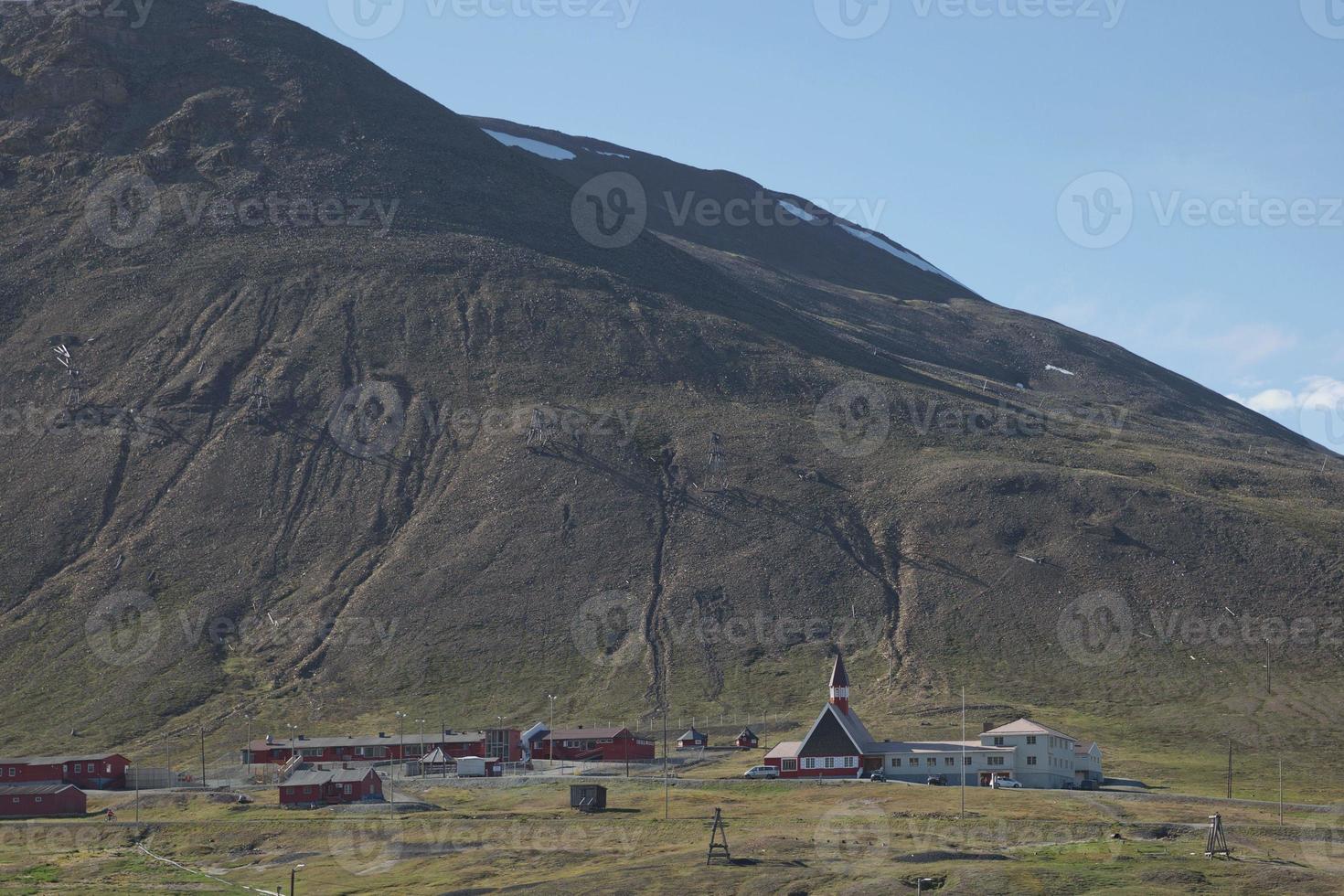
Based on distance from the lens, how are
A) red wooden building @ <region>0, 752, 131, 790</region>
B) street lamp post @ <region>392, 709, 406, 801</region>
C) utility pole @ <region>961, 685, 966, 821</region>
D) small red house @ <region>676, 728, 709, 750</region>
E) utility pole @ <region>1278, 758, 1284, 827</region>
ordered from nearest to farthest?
utility pole @ <region>1278, 758, 1284, 827</region>
utility pole @ <region>961, 685, 966, 821</region>
street lamp post @ <region>392, 709, 406, 801</region>
red wooden building @ <region>0, 752, 131, 790</region>
small red house @ <region>676, 728, 709, 750</region>

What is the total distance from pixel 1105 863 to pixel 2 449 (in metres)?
137

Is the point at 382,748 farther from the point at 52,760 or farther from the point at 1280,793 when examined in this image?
the point at 1280,793

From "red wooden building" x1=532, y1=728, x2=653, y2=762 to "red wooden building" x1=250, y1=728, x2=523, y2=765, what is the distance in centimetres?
213

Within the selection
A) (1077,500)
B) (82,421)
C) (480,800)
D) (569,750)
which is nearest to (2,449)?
(82,421)

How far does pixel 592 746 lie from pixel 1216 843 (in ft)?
179

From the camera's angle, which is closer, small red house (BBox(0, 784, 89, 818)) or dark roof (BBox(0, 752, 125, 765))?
small red house (BBox(0, 784, 89, 818))

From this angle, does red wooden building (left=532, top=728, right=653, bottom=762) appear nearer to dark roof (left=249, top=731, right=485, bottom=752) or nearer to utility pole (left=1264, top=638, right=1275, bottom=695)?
dark roof (left=249, top=731, right=485, bottom=752)

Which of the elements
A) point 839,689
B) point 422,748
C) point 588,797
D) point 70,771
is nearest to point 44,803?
point 70,771

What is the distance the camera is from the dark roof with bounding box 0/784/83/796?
10106 cm

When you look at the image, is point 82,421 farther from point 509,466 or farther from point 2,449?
point 509,466

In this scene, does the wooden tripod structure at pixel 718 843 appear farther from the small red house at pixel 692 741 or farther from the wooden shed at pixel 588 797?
the small red house at pixel 692 741

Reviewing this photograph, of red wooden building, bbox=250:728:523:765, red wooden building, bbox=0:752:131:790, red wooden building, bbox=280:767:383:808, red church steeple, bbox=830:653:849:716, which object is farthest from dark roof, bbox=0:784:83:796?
red church steeple, bbox=830:653:849:716

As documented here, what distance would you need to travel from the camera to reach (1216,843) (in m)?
74.1

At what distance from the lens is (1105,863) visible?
231ft
